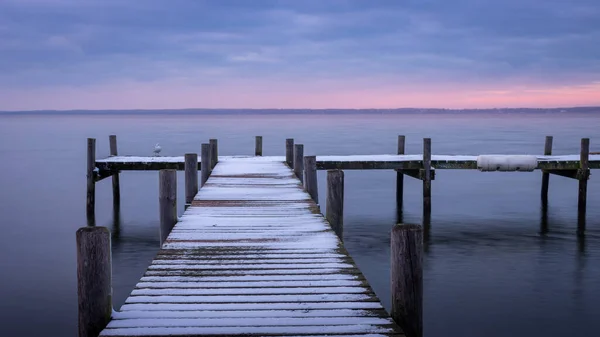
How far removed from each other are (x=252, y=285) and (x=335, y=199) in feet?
11.1

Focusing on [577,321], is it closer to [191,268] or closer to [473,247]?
[473,247]

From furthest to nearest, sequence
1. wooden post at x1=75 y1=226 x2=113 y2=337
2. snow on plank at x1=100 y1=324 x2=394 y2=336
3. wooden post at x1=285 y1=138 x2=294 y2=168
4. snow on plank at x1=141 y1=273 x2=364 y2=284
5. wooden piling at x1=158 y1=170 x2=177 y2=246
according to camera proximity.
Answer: wooden post at x1=285 y1=138 x2=294 y2=168, wooden piling at x1=158 y1=170 x2=177 y2=246, snow on plank at x1=141 y1=273 x2=364 y2=284, wooden post at x1=75 y1=226 x2=113 y2=337, snow on plank at x1=100 y1=324 x2=394 y2=336

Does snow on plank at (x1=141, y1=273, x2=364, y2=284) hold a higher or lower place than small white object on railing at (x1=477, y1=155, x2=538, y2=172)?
lower

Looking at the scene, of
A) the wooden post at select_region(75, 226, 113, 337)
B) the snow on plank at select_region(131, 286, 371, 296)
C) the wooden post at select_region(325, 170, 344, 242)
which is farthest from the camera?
the wooden post at select_region(325, 170, 344, 242)

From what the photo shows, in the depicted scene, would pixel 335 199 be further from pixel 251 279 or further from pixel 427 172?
pixel 427 172

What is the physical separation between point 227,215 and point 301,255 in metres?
2.44

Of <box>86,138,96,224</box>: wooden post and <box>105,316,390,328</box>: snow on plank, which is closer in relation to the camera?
<box>105,316,390,328</box>: snow on plank

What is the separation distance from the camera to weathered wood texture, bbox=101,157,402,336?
4.24 meters

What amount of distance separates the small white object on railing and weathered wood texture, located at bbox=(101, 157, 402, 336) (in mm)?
10156

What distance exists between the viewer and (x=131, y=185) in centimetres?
2759

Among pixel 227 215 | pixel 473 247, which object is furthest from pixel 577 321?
pixel 227 215

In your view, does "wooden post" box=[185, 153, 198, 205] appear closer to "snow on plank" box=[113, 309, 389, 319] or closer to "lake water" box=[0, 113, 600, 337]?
"lake water" box=[0, 113, 600, 337]

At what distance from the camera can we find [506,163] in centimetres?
1705

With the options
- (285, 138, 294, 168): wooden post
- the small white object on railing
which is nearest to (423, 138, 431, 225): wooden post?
the small white object on railing
